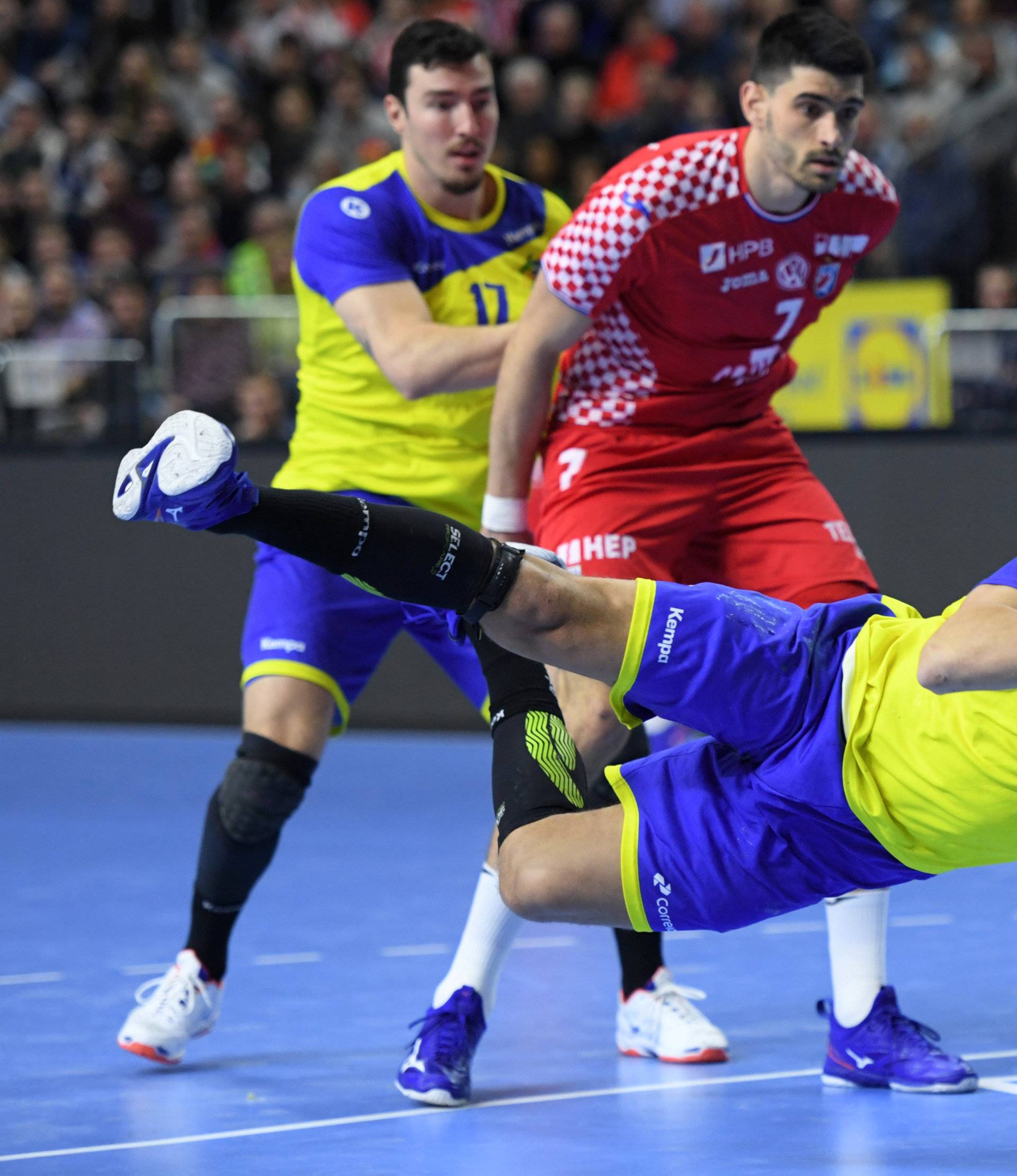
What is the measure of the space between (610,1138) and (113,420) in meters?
6.52

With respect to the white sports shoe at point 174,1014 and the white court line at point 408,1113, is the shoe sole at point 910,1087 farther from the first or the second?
the white sports shoe at point 174,1014

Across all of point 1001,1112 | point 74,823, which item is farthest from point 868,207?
point 74,823

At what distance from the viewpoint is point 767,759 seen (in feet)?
9.68

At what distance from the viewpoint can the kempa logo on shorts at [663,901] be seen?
2.93 meters

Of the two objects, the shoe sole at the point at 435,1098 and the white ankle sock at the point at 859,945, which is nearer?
the shoe sole at the point at 435,1098

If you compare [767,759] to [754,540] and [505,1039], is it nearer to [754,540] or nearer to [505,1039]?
[754,540]

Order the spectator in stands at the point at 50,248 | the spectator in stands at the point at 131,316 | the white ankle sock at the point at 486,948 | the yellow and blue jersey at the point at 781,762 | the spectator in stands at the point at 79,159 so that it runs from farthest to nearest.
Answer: the spectator in stands at the point at 79,159 → the spectator in stands at the point at 50,248 → the spectator in stands at the point at 131,316 → the white ankle sock at the point at 486,948 → the yellow and blue jersey at the point at 781,762

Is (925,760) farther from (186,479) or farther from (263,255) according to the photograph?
(263,255)

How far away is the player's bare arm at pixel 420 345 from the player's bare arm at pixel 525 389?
0.07m

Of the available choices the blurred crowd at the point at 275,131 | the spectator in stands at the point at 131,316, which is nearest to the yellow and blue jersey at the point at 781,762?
the blurred crowd at the point at 275,131

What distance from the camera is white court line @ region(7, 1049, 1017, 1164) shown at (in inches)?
124

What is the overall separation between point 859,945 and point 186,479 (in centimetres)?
174

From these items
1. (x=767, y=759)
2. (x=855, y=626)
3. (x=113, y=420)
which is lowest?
(x=767, y=759)

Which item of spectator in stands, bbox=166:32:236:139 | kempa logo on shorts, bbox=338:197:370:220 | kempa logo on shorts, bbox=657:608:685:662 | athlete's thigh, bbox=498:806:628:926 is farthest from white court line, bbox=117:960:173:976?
spectator in stands, bbox=166:32:236:139
